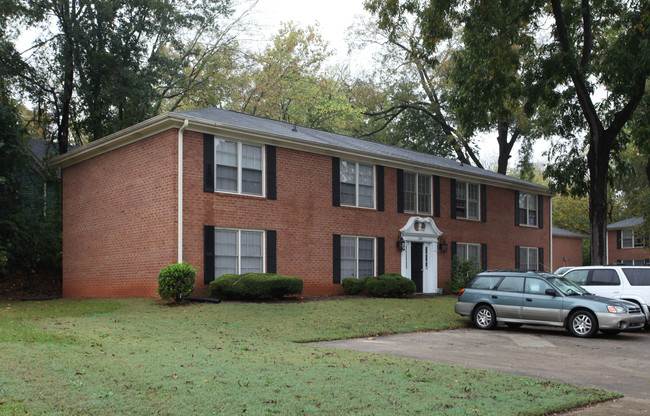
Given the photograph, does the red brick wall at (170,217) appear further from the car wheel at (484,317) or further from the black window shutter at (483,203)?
the car wheel at (484,317)

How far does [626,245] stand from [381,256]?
113ft

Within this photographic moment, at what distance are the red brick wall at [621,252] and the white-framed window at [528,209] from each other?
68.7 ft

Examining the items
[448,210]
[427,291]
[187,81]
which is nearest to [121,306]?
[427,291]

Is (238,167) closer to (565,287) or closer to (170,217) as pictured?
(170,217)

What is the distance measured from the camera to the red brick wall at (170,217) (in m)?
18.7

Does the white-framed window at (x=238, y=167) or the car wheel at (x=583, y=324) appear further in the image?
the white-framed window at (x=238, y=167)

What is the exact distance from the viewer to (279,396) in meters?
6.78

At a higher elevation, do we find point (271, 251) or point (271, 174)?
point (271, 174)

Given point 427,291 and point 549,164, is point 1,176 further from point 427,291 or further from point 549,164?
point 549,164

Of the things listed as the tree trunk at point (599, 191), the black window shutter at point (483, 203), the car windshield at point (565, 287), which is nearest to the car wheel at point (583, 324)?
the car windshield at point (565, 287)

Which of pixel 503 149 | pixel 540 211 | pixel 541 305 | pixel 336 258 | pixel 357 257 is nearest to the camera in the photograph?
pixel 541 305

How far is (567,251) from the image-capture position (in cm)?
4497

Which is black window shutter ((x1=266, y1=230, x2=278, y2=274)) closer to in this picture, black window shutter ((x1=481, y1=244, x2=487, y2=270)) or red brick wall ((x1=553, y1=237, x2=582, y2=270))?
black window shutter ((x1=481, y1=244, x2=487, y2=270))

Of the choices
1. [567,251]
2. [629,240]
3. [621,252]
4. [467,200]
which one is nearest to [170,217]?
[467,200]
